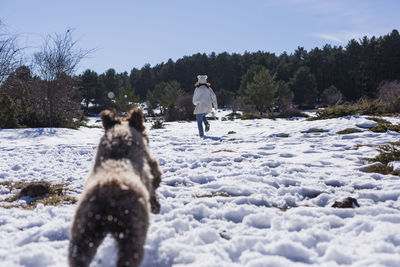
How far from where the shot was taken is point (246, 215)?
3.12 meters

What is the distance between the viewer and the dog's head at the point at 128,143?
6.68 ft

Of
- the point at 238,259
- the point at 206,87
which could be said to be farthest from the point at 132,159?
the point at 206,87

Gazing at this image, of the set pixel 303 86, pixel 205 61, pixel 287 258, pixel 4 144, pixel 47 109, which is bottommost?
pixel 287 258

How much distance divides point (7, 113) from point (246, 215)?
1216 centimetres

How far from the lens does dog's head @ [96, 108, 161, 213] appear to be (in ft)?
6.68

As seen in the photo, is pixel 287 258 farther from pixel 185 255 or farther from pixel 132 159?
pixel 132 159

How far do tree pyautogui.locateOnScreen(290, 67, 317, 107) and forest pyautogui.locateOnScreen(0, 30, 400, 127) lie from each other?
6 cm

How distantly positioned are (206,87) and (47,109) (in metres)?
8.04

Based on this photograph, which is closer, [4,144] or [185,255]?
[185,255]

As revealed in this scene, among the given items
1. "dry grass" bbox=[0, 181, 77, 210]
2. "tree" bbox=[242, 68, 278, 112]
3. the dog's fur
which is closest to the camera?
the dog's fur

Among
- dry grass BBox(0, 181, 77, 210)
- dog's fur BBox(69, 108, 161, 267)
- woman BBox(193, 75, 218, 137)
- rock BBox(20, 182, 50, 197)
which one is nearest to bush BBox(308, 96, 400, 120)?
woman BBox(193, 75, 218, 137)

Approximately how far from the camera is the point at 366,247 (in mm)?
2338

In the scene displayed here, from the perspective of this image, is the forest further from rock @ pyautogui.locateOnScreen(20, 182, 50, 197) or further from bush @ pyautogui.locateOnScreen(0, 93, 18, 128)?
rock @ pyautogui.locateOnScreen(20, 182, 50, 197)

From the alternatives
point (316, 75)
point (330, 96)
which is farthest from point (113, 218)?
point (316, 75)
